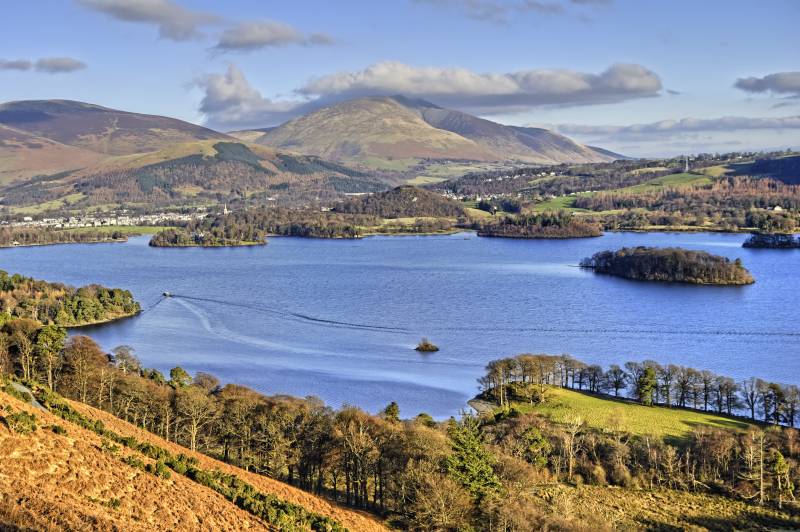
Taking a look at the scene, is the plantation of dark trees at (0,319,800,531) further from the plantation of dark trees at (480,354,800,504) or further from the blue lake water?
the blue lake water

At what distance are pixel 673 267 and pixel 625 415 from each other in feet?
211

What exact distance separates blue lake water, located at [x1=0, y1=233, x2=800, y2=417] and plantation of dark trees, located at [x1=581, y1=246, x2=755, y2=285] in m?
3.28

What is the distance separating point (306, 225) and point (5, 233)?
5964cm

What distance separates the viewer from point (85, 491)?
54.2ft

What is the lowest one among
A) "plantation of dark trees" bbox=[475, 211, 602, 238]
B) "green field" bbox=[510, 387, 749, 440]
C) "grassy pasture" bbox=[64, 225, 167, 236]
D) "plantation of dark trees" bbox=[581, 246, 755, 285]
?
"green field" bbox=[510, 387, 749, 440]

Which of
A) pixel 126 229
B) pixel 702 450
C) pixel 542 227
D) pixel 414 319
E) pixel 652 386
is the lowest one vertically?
pixel 702 450

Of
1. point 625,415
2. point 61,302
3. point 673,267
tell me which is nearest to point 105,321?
point 61,302

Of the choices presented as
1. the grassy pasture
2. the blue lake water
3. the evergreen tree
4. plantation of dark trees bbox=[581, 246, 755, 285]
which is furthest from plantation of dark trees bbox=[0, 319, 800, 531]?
the grassy pasture

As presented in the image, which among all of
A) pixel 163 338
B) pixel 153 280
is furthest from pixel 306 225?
pixel 163 338

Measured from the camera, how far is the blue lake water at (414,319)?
53.0m

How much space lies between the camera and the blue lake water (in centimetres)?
5300

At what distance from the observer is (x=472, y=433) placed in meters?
25.8

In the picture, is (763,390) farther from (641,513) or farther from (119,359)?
(119,359)

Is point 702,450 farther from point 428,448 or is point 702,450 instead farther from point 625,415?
point 428,448
